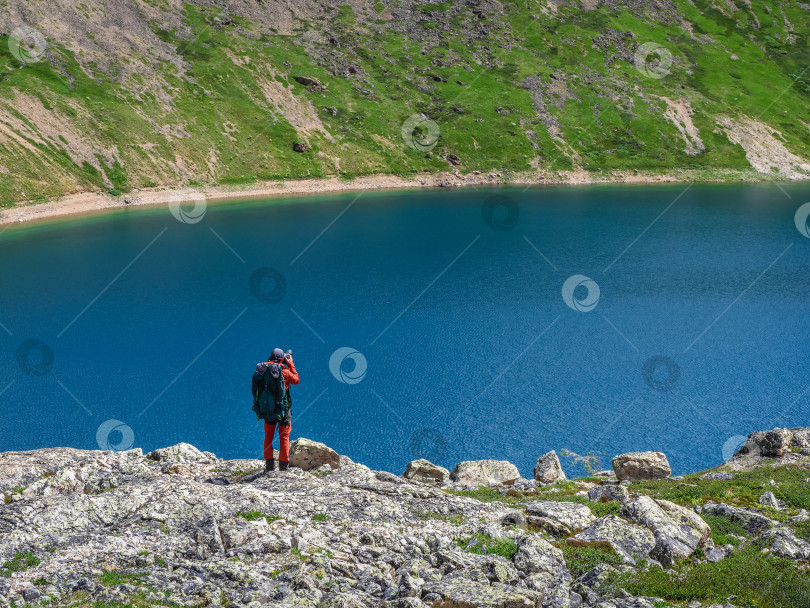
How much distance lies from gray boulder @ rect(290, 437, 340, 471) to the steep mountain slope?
3762 inches

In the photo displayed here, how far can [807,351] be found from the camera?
153 ft

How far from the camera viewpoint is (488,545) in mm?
14805

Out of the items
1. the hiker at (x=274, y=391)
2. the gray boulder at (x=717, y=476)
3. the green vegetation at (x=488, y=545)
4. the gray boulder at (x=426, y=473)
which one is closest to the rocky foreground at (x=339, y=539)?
the green vegetation at (x=488, y=545)

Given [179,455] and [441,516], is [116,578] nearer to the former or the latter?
[441,516]

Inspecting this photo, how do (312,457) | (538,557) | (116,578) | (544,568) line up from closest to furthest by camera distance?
(116,578), (544,568), (538,557), (312,457)

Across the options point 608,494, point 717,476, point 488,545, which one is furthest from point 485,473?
point 488,545

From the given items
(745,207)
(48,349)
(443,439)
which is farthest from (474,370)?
(745,207)

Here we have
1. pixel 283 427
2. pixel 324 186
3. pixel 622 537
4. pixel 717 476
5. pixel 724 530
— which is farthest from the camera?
pixel 324 186

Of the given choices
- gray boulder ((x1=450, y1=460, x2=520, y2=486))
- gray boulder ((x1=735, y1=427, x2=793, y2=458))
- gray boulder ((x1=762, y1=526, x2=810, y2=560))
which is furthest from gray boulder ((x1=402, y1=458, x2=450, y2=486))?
gray boulder ((x1=735, y1=427, x2=793, y2=458))

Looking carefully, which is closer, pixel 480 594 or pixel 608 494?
pixel 480 594

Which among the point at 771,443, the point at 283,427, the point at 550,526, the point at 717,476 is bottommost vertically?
the point at 550,526

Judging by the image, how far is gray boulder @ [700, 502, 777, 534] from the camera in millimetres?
15570

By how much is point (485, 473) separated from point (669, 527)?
34.0ft

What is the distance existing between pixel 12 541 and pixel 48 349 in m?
37.5
